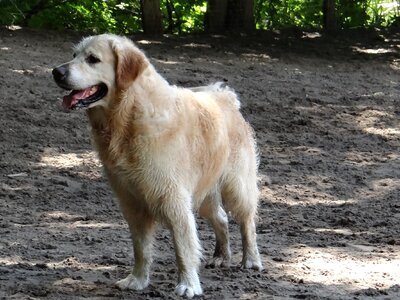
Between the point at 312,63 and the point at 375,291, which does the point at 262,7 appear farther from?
the point at 375,291

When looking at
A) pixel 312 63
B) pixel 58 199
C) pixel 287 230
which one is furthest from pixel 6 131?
pixel 312 63

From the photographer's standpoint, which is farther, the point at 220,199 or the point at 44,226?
the point at 44,226

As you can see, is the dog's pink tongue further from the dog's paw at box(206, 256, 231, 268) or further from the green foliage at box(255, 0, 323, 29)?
the green foliage at box(255, 0, 323, 29)

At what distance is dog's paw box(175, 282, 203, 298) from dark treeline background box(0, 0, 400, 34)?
1011 cm

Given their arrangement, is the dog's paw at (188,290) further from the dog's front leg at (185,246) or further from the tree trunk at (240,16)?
the tree trunk at (240,16)

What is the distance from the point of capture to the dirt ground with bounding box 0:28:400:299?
6320 mm

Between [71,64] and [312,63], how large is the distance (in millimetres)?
9674

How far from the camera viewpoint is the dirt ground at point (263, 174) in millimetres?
6320

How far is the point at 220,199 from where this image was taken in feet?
22.1

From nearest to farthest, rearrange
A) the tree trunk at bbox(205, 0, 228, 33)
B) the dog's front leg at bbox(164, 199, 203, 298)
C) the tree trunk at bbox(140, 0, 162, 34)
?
the dog's front leg at bbox(164, 199, 203, 298), the tree trunk at bbox(140, 0, 162, 34), the tree trunk at bbox(205, 0, 228, 33)

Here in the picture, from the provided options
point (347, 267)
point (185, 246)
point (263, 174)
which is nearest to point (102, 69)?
point (185, 246)

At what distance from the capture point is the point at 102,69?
18.3ft

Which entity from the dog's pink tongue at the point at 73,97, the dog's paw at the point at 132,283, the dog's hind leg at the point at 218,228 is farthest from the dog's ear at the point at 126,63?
the dog's hind leg at the point at 218,228

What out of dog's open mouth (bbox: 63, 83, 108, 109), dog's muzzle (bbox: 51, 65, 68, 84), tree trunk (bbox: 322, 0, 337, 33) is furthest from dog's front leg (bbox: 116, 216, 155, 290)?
tree trunk (bbox: 322, 0, 337, 33)
